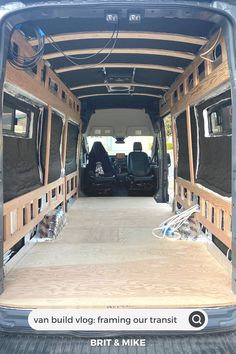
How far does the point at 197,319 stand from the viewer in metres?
1.87

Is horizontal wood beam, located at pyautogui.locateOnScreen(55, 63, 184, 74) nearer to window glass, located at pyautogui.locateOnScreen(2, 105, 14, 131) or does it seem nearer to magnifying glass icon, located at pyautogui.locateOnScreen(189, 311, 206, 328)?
window glass, located at pyautogui.locateOnScreen(2, 105, 14, 131)

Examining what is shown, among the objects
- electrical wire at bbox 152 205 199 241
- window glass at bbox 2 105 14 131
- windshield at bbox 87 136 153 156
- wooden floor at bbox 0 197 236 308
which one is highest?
windshield at bbox 87 136 153 156

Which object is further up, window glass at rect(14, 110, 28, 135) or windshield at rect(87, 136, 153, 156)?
windshield at rect(87, 136, 153, 156)

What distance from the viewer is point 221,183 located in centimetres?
284

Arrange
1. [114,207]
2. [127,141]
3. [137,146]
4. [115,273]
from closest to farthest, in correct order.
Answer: [115,273]
[114,207]
[137,146]
[127,141]

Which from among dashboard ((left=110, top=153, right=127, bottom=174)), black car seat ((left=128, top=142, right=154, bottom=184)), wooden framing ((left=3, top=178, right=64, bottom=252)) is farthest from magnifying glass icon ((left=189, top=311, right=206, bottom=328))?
dashboard ((left=110, top=153, right=127, bottom=174))

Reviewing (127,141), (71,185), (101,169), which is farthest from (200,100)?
(127,141)

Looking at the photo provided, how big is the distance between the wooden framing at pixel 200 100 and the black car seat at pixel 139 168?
211cm

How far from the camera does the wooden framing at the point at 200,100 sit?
100 inches

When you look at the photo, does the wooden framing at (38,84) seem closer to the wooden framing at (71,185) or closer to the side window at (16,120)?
the side window at (16,120)

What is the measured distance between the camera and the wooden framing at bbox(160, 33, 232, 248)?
254cm

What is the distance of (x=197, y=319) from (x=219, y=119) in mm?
1781

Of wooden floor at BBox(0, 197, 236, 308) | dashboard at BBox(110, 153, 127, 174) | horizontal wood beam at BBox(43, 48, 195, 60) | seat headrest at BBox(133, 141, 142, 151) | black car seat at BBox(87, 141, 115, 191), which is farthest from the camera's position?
dashboard at BBox(110, 153, 127, 174)

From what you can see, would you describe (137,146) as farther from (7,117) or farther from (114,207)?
(7,117)
